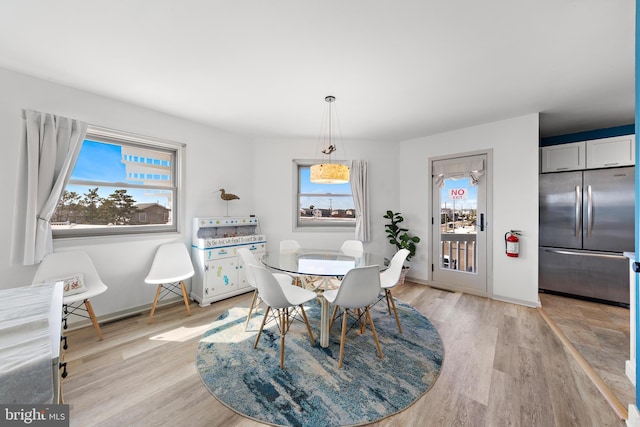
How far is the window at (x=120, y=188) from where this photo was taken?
2.63m

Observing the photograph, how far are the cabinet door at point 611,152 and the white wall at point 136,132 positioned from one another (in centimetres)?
509

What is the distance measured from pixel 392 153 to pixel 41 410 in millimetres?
4623

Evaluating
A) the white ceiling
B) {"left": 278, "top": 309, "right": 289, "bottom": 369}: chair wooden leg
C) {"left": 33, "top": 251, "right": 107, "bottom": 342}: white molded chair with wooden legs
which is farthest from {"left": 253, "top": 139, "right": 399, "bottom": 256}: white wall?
{"left": 33, "top": 251, "right": 107, "bottom": 342}: white molded chair with wooden legs

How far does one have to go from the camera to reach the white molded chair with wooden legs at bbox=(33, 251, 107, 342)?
224 cm

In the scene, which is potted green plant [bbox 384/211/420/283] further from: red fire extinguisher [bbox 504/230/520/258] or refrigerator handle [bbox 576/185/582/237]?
refrigerator handle [bbox 576/185/582/237]

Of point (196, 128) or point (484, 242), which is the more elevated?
point (196, 128)

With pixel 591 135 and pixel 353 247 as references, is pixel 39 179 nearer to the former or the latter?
pixel 353 247

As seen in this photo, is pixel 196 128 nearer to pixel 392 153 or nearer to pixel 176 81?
pixel 176 81

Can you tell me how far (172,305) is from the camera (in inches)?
126

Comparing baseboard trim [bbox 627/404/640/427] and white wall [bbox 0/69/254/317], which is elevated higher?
white wall [bbox 0/69/254/317]

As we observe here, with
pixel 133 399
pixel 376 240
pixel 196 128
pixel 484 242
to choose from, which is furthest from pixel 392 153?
pixel 133 399

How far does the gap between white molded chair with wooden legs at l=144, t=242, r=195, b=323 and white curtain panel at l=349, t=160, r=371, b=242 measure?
267cm

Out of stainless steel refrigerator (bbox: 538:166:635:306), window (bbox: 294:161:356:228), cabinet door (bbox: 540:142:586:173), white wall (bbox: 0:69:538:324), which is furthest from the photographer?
window (bbox: 294:161:356:228)

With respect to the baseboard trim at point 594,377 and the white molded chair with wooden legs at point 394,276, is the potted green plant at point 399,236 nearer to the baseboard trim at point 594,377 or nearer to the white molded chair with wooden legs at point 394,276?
the white molded chair with wooden legs at point 394,276
